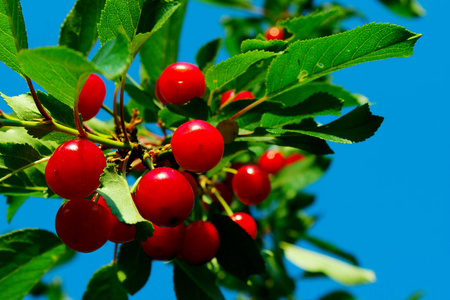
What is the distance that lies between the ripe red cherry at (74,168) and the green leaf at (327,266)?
2.14 meters

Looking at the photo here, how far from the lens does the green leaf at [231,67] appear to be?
1.23m

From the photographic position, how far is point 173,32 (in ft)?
5.98

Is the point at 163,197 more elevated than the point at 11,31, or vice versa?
the point at 11,31

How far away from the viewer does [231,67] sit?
1.32 m

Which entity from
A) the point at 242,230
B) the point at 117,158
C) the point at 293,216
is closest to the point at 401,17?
the point at 293,216

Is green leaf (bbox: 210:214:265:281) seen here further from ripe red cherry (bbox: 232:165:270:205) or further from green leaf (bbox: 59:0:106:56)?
green leaf (bbox: 59:0:106:56)

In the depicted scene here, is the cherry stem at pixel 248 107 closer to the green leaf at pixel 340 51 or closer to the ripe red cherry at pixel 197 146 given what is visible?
the green leaf at pixel 340 51

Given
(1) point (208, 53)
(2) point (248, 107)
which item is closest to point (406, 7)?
(1) point (208, 53)

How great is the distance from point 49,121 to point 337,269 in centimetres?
266

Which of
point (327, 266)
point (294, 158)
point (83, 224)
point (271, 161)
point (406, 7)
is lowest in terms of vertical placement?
point (83, 224)

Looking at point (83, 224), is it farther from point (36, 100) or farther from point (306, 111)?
point (306, 111)

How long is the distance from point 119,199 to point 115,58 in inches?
14.7

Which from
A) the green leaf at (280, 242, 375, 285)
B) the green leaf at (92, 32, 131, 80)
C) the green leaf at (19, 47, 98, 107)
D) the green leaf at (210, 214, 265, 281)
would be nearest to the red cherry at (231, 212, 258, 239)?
the green leaf at (210, 214, 265, 281)

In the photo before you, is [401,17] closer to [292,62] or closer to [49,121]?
[292,62]
